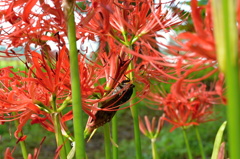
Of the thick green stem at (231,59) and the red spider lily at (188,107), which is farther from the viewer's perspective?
the red spider lily at (188,107)

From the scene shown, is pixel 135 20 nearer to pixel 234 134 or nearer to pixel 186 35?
pixel 186 35

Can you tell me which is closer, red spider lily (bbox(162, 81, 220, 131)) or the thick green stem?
the thick green stem

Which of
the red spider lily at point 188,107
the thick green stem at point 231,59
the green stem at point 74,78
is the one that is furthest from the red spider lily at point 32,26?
the red spider lily at point 188,107

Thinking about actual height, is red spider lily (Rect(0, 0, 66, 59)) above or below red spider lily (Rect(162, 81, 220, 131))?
above

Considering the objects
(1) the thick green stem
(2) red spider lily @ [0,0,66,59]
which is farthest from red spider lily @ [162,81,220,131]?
(1) the thick green stem

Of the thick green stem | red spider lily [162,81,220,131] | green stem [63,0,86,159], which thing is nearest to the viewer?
the thick green stem

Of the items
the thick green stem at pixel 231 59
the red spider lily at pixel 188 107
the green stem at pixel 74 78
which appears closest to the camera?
the thick green stem at pixel 231 59

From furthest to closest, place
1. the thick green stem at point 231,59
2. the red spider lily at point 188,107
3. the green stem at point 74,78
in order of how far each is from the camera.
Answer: the red spider lily at point 188,107, the green stem at point 74,78, the thick green stem at point 231,59

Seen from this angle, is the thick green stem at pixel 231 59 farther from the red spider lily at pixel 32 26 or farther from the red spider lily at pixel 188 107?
the red spider lily at pixel 188 107

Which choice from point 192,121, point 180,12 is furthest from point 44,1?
point 192,121

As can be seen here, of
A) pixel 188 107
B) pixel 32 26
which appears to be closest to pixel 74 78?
pixel 32 26

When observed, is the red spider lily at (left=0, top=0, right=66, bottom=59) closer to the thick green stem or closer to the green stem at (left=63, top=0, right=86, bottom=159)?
the green stem at (left=63, top=0, right=86, bottom=159)

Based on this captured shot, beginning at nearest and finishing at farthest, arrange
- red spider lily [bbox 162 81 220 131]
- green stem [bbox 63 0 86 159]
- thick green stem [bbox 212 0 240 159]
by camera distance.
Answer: thick green stem [bbox 212 0 240 159] → green stem [bbox 63 0 86 159] → red spider lily [bbox 162 81 220 131]
